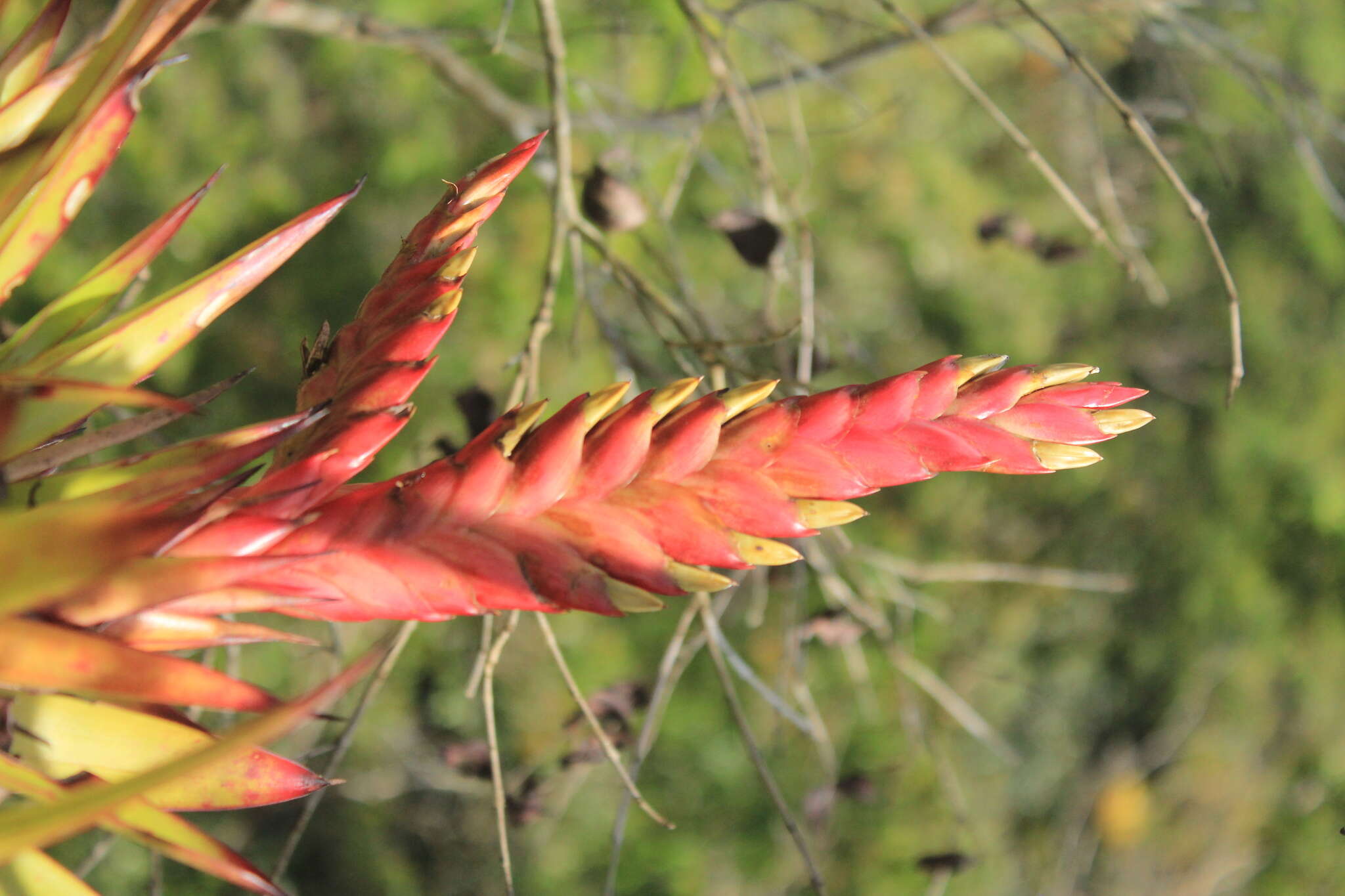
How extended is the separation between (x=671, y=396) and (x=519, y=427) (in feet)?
0.27

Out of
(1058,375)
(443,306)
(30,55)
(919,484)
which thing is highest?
(30,55)

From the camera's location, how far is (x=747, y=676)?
3.37 feet

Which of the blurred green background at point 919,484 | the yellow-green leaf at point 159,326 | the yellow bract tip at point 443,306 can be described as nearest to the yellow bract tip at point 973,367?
the yellow bract tip at point 443,306

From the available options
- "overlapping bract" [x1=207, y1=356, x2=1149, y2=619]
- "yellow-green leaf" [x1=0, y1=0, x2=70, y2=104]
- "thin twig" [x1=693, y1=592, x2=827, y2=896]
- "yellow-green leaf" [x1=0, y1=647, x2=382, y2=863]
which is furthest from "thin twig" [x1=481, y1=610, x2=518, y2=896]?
"yellow-green leaf" [x1=0, y1=0, x2=70, y2=104]

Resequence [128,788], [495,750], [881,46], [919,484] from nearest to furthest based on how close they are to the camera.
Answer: [128,788] < [495,750] < [881,46] < [919,484]

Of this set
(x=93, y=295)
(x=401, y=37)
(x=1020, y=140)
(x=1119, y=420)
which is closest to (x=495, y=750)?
(x=93, y=295)

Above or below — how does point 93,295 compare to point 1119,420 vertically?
above

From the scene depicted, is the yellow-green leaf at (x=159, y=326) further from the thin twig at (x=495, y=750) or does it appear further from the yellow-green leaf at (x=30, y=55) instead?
the thin twig at (x=495, y=750)

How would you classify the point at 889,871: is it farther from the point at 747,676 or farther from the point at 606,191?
the point at 606,191

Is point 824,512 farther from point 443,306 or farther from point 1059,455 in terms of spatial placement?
point 443,306

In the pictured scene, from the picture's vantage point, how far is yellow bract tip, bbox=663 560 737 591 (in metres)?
0.47

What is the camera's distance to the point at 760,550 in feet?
1.57

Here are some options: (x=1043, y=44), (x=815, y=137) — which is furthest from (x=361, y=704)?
(x=1043, y=44)

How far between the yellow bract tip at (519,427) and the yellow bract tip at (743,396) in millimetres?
96
